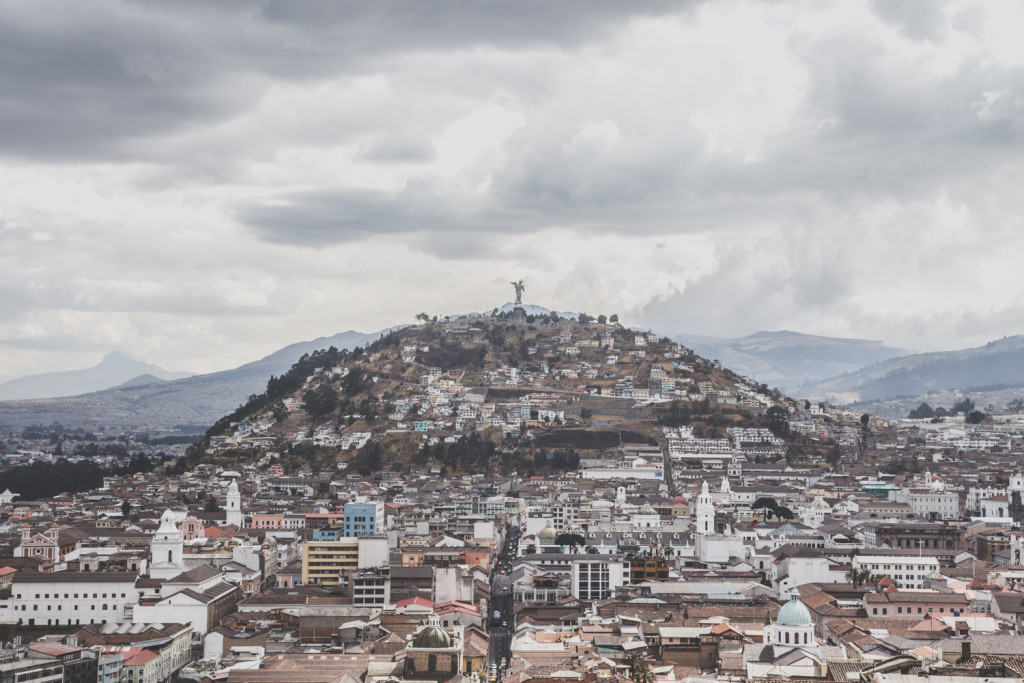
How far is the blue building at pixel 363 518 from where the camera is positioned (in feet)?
309

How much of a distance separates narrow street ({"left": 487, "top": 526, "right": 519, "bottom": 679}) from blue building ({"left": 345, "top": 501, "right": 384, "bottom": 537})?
26.8ft

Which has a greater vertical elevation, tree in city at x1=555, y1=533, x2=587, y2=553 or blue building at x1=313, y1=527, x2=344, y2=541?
blue building at x1=313, y1=527, x2=344, y2=541

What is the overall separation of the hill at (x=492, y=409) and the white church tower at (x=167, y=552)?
2337 inches

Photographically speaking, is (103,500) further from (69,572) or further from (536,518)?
(69,572)

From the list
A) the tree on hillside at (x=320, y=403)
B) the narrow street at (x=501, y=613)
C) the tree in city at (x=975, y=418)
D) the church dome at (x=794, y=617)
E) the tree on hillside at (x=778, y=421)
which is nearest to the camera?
the church dome at (x=794, y=617)

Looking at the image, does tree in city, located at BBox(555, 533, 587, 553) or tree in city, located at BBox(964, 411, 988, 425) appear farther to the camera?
tree in city, located at BBox(964, 411, 988, 425)

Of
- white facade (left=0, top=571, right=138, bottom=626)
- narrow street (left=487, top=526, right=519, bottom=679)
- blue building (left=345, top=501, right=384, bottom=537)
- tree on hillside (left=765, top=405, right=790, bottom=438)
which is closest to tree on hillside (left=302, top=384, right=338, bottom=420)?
tree on hillside (left=765, top=405, right=790, bottom=438)

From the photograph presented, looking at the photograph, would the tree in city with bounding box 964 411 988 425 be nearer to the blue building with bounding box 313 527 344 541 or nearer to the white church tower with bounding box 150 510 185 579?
the blue building with bounding box 313 527 344 541

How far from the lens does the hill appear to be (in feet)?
477

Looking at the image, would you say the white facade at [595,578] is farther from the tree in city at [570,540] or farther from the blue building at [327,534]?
the blue building at [327,534]

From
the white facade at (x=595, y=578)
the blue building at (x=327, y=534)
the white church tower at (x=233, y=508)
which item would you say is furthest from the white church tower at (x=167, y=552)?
the white church tower at (x=233, y=508)

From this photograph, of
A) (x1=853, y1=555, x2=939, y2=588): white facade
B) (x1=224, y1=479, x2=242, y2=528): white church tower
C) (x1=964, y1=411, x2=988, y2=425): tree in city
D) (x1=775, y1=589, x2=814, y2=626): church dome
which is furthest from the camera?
(x1=964, y1=411, x2=988, y2=425): tree in city

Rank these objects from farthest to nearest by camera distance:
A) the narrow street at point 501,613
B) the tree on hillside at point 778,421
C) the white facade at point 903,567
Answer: the tree on hillside at point 778,421
the white facade at point 903,567
the narrow street at point 501,613

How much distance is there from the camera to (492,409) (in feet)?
541
